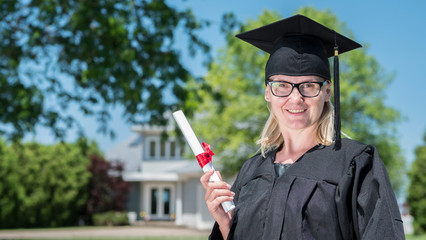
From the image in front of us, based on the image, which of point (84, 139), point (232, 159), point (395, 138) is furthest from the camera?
point (395, 138)

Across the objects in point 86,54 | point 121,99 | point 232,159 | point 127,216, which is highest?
point 86,54

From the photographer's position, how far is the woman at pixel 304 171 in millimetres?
2209

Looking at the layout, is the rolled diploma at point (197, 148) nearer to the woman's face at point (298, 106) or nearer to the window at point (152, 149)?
the woman's face at point (298, 106)

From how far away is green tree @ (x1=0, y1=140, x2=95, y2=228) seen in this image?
89.8 ft

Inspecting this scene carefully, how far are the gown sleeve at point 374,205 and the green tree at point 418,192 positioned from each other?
70.2ft

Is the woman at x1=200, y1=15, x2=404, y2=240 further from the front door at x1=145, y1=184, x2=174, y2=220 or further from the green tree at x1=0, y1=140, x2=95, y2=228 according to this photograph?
the front door at x1=145, y1=184, x2=174, y2=220

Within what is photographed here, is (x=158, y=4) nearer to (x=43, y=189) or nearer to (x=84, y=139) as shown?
(x=84, y=139)

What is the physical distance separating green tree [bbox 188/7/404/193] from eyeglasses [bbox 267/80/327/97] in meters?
20.5

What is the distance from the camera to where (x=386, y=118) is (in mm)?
25641

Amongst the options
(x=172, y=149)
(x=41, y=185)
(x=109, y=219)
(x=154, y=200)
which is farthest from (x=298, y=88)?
(x=154, y=200)

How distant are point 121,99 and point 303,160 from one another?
8.48 meters

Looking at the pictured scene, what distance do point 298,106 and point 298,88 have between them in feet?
0.31

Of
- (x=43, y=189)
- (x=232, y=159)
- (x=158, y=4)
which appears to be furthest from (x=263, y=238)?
(x=43, y=189)

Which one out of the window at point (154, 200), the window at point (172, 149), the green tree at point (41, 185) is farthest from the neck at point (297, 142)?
the window at point (154, 200)
